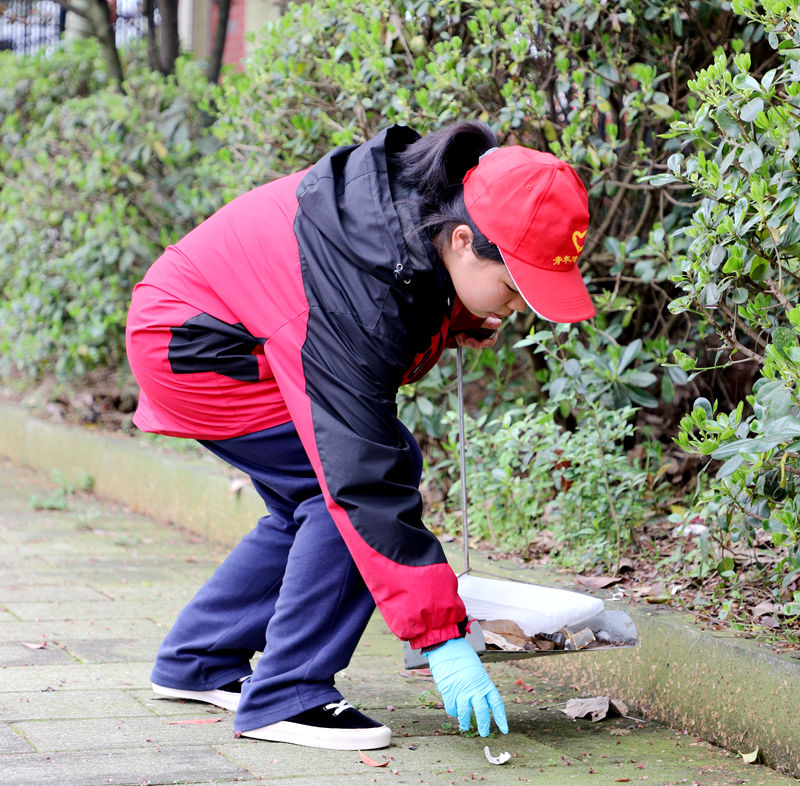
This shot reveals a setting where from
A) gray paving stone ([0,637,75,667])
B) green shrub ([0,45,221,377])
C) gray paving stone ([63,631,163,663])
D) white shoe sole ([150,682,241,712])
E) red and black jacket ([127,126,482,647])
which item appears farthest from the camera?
green shrub ([0,45,221,377])

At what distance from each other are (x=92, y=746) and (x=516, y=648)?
0.92m

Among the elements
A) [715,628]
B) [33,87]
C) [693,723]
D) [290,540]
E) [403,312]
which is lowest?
[693,723]

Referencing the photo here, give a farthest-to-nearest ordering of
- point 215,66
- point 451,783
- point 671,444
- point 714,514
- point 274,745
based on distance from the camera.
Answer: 1. point 215,66
2. point 671,444
3. point 714,514
4. point 274,745
5. point 451,783

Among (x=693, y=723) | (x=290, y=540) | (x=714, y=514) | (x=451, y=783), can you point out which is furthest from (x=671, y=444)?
(x=451, y=783)

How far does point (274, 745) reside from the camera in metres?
2.54

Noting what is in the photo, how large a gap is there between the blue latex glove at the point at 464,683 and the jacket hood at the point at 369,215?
757 mm

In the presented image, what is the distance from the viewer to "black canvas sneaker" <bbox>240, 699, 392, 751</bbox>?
252 centimetres

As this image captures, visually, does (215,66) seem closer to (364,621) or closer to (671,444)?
(671,444)

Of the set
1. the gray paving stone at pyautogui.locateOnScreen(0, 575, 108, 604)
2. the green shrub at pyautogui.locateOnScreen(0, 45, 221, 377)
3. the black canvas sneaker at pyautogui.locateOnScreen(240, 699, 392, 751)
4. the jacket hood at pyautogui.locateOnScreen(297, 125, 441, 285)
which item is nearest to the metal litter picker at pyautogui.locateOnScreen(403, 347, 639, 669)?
the black canvas sneaker at pyautogui.locateOnScreen(240, 699, 392, 751)

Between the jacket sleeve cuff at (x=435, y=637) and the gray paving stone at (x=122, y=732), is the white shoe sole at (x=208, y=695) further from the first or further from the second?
the jacket sleeve cuff at (x=435, y=637)

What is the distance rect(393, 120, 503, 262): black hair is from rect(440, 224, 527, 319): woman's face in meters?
0.02

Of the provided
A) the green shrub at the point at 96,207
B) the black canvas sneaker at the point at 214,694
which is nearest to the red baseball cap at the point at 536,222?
the black canvas sneaker at the point at 214,694

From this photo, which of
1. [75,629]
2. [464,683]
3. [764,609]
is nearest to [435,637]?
[464,683]

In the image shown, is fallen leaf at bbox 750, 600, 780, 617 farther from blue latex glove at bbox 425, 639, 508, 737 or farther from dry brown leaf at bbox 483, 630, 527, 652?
blue latex glove at bbox 425, 639, 508, 737
